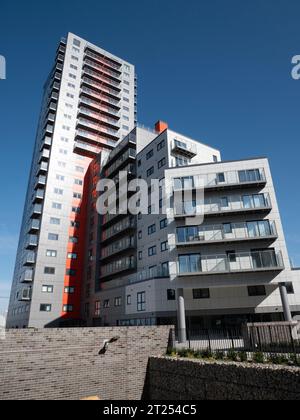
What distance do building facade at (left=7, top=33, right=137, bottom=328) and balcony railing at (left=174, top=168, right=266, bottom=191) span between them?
27668 mm

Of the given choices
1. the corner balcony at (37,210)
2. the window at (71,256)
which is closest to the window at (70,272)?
the window at (71,256)

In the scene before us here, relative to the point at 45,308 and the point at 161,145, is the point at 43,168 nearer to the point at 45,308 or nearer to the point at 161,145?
the point at 45,308

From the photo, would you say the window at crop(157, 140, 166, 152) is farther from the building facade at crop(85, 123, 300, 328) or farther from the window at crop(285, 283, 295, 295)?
the window at crop(285, 283, 295, 295)

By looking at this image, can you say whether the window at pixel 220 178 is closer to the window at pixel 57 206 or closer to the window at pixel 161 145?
the window at pixel 161 145

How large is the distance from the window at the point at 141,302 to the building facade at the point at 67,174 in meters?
19.4

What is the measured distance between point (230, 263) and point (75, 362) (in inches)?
647

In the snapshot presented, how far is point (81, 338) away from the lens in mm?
14438

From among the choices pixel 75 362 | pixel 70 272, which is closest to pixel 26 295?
pixel 70 272

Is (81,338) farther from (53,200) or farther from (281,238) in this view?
(53,200)

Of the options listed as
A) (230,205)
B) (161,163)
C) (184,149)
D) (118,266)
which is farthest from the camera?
(118,266)

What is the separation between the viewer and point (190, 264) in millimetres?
25938

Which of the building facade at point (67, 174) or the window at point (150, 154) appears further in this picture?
the building facade at point (67, 174)

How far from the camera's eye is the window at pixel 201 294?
26778mm

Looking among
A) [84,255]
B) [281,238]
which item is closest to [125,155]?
[84,255]
